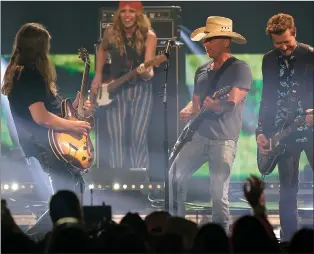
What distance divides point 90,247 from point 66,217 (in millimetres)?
553

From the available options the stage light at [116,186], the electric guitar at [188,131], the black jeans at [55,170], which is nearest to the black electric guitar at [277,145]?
the electric guitar at [188,131]

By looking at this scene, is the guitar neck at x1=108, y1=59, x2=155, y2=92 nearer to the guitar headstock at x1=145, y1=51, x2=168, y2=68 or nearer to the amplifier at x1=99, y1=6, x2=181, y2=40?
the guitar headstock at x1=145, y1=51, x2=168, y2=68

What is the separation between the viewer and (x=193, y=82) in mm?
9086

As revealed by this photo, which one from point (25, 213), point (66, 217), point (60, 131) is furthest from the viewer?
point (25, 213)

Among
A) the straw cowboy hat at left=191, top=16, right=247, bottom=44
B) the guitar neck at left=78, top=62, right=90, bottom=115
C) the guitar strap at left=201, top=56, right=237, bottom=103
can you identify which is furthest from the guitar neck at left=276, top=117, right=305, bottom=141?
the guitar neck at left=78, top=62, right=90, bottom=115

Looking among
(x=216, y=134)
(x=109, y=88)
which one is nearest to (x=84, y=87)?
(x=109, y=88)

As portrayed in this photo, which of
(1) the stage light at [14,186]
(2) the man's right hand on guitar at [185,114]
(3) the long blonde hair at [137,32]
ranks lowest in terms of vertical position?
(1) the stage light at [14,186]

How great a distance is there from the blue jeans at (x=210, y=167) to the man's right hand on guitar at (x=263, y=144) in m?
0.24

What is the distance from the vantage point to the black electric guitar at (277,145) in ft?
27.9

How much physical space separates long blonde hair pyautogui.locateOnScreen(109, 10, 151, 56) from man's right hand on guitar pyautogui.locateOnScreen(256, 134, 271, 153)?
1.55 metres

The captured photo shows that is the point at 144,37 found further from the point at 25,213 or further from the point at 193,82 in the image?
the point at 25,213

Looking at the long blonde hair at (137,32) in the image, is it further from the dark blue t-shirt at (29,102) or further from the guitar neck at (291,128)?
A: the guitar neck at (291,128)

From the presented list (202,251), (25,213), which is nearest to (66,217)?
(202,251)

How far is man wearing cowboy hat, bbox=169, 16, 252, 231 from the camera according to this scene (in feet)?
28.3
